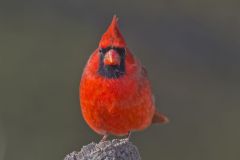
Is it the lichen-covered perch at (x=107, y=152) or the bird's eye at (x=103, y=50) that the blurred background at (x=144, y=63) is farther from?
the lichen-covered perch at (x=107, y=152)

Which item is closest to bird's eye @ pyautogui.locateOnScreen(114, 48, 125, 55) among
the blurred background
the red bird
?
the red bird

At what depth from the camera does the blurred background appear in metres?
6.60

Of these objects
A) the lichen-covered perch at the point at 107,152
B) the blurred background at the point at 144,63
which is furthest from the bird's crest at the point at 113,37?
the blurred background at the point at 144,63

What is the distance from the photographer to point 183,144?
6.78 m

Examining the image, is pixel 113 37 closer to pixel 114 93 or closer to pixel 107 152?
pixel 114 93

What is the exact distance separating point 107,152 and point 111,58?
1.84 feet

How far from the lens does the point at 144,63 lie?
7168 millimetres

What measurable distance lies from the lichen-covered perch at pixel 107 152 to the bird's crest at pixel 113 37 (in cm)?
48

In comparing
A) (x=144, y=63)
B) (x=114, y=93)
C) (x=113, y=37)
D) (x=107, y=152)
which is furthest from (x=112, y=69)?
(x=144, y=63)

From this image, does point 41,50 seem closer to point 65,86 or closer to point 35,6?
point 65,86

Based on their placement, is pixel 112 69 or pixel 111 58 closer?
pixel 111 58

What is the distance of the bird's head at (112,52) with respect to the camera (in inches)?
135

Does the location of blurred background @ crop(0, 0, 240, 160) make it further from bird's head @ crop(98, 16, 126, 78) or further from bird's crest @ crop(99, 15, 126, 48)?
bird's crest @ crop(99, 15, 126, 48)

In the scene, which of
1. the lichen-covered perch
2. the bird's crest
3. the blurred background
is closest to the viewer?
the lichen-covered perch
